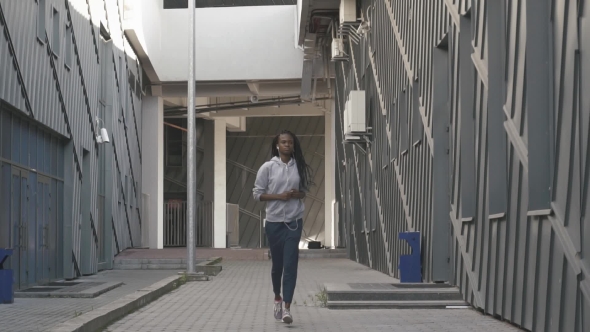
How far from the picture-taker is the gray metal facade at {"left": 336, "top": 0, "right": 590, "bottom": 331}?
6.33 meters

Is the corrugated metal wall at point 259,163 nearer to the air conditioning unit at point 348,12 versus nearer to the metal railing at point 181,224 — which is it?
the metal railing at point 181,224

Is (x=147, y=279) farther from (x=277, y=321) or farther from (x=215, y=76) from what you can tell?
(x=215, y=76)

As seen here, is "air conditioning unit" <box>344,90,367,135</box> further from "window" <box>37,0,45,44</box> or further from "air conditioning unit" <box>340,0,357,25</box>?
"window" <box>37,0,45,44</box>

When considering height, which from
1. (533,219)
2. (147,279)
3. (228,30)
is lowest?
(147,279)

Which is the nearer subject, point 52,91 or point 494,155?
point 494,155

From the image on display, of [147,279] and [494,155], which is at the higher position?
[494,155]

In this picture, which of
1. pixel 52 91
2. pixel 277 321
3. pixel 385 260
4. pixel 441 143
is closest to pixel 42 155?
pixel 52 91

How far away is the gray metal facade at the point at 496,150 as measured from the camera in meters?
6.33

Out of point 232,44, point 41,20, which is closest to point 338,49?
point 232,44

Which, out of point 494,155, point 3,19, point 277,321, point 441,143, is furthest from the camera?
Result: point 3,19

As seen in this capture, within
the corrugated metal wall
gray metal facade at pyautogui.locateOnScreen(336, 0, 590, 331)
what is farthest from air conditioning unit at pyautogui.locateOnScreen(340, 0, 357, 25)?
the corrugated metal wall

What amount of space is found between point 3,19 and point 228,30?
66.7ft

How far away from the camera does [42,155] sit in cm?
1806

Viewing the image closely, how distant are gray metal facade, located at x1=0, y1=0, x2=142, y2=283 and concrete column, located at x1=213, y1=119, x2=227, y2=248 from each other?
950cm
